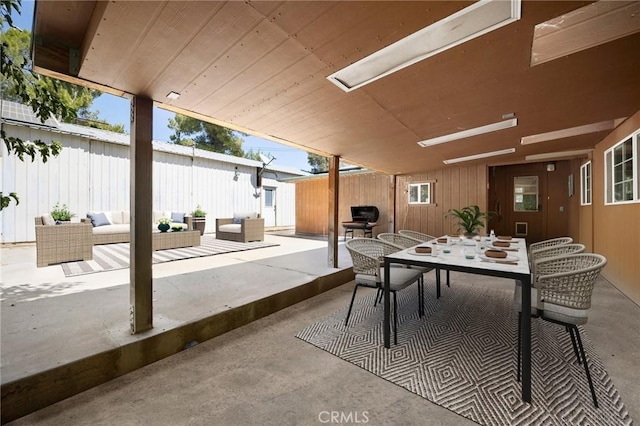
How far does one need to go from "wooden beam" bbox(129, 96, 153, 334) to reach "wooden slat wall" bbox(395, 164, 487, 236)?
645 centimetres

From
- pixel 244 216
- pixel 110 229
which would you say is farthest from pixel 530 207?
pixel 110 229

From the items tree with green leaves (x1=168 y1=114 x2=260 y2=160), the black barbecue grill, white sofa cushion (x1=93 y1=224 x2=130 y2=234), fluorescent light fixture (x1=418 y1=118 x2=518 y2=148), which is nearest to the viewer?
fluorescent light fixture (x1=418 y1=118 x2=518 y2=148)

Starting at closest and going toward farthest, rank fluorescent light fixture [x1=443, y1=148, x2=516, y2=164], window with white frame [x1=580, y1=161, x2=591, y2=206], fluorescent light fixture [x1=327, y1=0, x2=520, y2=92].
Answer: fluorescent light fixture [x1=327, y1=0, x2=520, y2=92] < window with white frame [x1=580, y1=161, x2=591, y2=206] < fluorescent light fixture [x1=443, y1=148, x2=516, y2=164]

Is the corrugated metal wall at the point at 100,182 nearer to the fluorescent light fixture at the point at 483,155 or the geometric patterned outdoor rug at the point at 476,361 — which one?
the geometric patterned outdoor rug at the point at 476,361

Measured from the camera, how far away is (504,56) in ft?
6.08

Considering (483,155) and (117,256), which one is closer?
(117,256)

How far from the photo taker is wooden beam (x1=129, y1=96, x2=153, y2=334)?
2.11 meters

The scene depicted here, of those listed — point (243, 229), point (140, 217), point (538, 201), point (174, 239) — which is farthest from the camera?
point (243, 229)

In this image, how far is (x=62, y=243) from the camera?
4.61 m

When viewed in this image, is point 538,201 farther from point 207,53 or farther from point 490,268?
point 207,53

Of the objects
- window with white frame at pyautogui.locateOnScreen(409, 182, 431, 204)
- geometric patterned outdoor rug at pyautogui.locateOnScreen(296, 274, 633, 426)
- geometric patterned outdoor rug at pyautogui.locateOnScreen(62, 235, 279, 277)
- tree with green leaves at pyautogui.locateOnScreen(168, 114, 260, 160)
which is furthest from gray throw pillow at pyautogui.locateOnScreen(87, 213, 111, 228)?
window with white frame at pyautogui.locateOnScreen(409, 182, 431, 204)

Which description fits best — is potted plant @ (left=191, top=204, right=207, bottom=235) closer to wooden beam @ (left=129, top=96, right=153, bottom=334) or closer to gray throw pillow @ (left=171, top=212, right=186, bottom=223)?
gray throw pillow @ (left=171, top=212, right=186, bottom=223)
